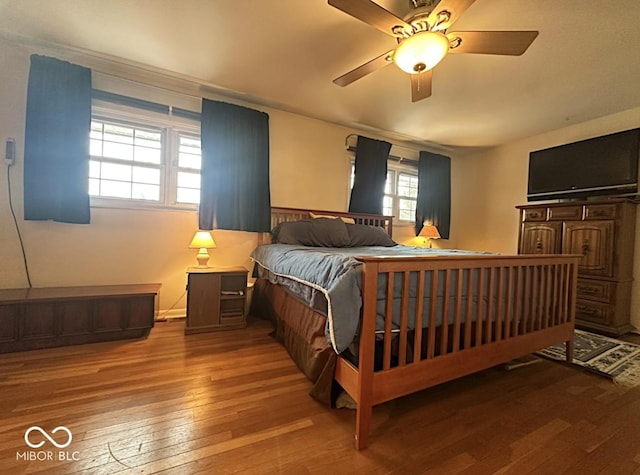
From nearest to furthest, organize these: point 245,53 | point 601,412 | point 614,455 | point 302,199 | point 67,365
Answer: point 614,455
point 601,412
point 67,365
point 245,53
point 302,199

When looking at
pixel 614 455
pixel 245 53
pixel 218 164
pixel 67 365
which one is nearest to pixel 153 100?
pixel 218 164

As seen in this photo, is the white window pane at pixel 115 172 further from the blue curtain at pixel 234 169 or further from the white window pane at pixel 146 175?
A: the blue curtain at pixel 234 169

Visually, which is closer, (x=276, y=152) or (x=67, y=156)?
(x=67, y=156)

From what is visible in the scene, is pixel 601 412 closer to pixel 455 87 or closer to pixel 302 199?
pixel 455 87

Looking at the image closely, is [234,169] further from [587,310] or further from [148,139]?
[587,310]

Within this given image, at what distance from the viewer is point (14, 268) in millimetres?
2254

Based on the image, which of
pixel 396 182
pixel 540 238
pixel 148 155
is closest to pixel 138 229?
pixel 148 155

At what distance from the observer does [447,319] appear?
1.41 m

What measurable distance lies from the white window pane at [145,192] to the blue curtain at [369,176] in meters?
2.32

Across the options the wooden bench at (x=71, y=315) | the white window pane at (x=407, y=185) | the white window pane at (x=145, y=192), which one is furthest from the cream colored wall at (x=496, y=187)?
the wooden bench at (x=71, y=315)

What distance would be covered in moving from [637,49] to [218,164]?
11.9 feet

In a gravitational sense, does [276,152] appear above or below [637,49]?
below

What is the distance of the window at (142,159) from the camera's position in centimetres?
251

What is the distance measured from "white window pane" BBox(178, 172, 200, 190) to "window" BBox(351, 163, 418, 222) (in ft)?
8.42
